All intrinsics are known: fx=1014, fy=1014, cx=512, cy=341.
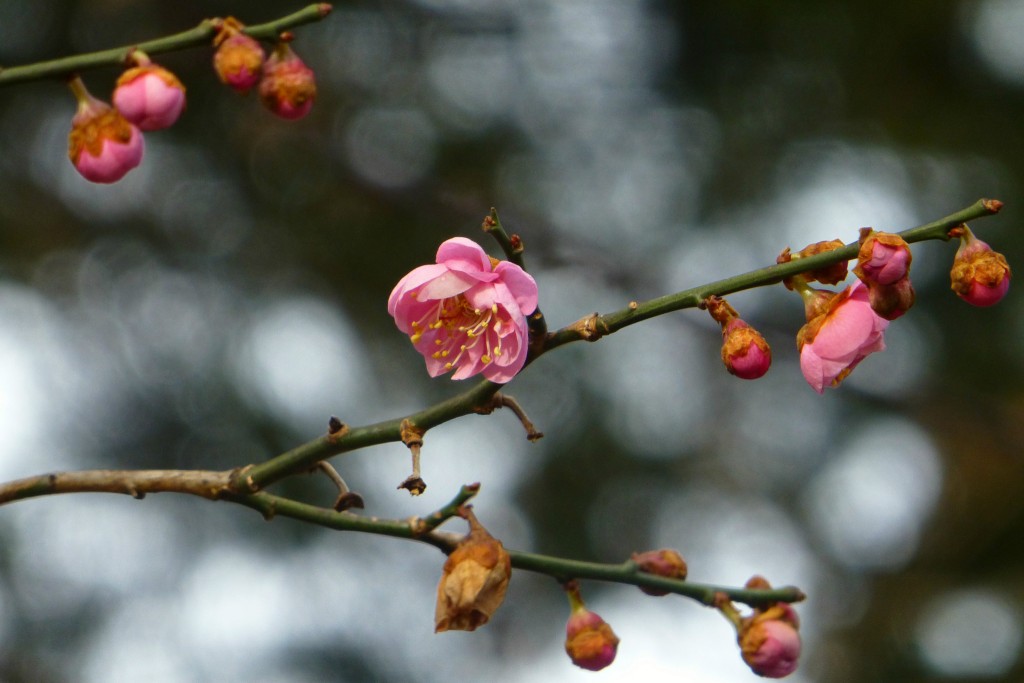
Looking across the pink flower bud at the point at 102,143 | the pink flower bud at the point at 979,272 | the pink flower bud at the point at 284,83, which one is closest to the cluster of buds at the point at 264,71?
the pink flower bud at the point at 284,83

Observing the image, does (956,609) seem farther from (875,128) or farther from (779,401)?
(875,128)

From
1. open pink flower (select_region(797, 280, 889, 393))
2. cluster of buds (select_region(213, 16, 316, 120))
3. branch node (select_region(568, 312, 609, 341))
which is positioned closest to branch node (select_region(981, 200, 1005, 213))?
open pink flower (select_region(797, 280, 889, 393))

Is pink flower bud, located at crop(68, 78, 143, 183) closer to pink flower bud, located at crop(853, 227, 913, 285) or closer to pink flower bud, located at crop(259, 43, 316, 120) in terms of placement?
pink flower bud, located at crop(259, 43, 316, 120)

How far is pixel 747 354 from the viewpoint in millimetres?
977

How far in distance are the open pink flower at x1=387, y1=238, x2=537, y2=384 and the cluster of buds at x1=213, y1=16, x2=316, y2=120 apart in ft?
1.19

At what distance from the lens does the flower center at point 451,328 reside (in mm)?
1122

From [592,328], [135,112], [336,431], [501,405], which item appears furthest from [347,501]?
[135,112]

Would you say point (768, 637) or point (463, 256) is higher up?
point (463, 256)

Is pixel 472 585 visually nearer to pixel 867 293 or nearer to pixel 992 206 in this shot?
pixel 867 293

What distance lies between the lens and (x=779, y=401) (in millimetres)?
4074

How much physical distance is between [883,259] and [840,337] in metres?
0.15

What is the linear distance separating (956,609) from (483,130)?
2159 millimetres

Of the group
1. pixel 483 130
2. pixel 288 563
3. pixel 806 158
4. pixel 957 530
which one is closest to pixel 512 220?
pixel 483 130

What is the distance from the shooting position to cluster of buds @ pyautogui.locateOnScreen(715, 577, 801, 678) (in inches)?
46.1
